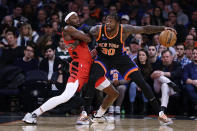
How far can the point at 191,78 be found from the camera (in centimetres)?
807

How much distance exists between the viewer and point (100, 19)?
37.4 ft

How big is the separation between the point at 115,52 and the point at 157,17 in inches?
212

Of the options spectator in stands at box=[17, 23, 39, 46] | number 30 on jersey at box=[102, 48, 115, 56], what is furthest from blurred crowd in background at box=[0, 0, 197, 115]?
number 30 on jersey at box=[102, 48, 115, 56]

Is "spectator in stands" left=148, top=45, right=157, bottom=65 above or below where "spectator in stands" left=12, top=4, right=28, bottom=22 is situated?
below

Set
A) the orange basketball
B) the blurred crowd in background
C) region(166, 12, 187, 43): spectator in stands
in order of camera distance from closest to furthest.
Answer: the orange basketball → the blurred crowd in background → region(166, 12, 187, 43): spectator in stands

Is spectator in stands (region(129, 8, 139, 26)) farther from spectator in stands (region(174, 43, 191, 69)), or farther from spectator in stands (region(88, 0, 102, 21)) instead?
spectator in stands (region(174, 43, 191, 69))

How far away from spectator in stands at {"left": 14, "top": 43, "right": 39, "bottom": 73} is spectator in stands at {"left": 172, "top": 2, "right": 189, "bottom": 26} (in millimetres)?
4861

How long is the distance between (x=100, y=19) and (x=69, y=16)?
551 centimetres

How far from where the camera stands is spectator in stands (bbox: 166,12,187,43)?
10.0m

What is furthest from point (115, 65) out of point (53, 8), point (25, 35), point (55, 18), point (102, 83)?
point (53, 8)

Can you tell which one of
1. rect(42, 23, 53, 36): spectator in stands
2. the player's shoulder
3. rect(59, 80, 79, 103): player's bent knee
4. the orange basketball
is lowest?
rect(59, 80, 79, 103): player's bent knee

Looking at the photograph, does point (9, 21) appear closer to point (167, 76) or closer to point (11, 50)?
point (11, 50)

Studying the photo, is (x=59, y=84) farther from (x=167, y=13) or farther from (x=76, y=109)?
(x=167, y=13)

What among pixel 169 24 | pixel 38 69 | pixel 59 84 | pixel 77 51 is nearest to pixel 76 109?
pixel 59 84
